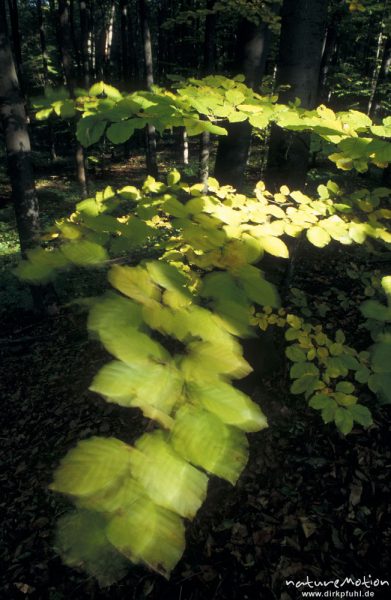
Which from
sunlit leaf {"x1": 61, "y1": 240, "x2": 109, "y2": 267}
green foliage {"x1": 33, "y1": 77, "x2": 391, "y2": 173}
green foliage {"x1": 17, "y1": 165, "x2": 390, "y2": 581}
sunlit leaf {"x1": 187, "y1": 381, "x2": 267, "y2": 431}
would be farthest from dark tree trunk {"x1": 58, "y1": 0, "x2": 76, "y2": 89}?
sunlit leaf {"x1": 187, "y1": 381, "x2": 267, "y2": 431}

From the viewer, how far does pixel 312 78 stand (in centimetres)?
269

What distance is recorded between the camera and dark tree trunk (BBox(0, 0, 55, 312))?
573 cm

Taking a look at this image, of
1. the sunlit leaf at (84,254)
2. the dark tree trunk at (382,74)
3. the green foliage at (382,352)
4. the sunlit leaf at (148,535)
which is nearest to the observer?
the sunlit leaf at (148,535)

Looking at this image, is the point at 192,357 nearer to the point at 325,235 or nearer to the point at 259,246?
the point at 259,246

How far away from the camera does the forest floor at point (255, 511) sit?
2871 mm

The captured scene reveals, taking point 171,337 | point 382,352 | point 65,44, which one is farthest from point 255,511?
point 65,44

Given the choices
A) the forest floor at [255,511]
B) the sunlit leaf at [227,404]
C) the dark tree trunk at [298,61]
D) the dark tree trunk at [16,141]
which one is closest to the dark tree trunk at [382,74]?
the forest floor at [255,511]

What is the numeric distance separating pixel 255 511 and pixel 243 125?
13.1ft

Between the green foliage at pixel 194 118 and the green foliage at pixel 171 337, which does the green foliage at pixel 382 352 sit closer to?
the green foliage at pixel 171 337

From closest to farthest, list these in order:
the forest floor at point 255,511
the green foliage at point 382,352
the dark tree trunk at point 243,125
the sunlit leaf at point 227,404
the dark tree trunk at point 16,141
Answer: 1. the sunlit leaf at point 227,404
2. the green foliage at point 382,352
3. the forest floor at point 255,511
4. the dark tree trunk at point 243,125
5. the dark tree trunk at point 16,141

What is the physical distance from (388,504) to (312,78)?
362 cm

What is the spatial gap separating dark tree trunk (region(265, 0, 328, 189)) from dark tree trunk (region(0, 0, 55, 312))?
400cm

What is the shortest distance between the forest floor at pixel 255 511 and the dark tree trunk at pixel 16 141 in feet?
9.73

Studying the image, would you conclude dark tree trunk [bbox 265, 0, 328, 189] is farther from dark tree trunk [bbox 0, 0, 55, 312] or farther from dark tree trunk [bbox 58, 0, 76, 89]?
dark tree trunk [bbox 58, 0, 76, 89]
